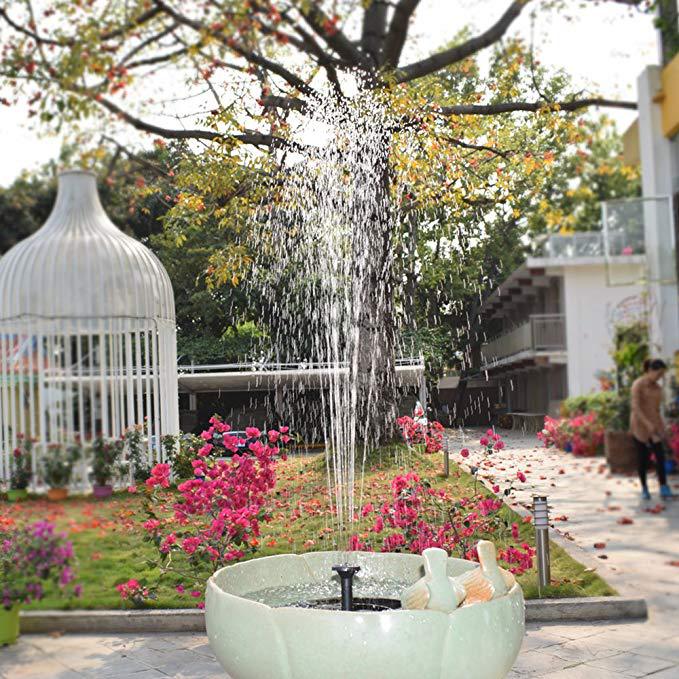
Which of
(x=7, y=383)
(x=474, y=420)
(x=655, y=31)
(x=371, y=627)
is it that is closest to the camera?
(x=371, y=627)

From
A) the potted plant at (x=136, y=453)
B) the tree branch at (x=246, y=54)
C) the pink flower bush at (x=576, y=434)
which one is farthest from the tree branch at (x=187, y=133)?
the pink flower bush at (x=576, y=434)

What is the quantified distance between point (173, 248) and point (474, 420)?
1.76 meters

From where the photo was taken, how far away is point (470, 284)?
4.41 m

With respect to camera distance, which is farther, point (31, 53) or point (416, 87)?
point (416, 87)

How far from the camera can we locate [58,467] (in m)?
3.44

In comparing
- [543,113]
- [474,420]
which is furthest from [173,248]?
[543,113]

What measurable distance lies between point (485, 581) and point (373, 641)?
1.36 ft

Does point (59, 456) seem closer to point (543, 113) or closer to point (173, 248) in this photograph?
point (173, 248)

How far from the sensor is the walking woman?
3.62 m

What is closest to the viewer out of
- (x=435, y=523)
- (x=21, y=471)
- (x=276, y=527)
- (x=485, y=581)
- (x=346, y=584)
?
(x=485, y=581)

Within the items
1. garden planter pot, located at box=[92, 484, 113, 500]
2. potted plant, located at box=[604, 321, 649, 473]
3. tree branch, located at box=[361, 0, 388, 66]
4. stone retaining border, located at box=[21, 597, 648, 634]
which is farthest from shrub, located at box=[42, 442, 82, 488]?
tree branch, located at box=[361, 0, 388, 66]

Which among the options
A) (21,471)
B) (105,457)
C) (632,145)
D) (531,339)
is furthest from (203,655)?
(632,145)

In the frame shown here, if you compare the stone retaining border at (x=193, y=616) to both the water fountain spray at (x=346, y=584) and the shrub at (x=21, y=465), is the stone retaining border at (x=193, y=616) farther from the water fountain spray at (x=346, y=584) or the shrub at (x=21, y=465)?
the water fountain spray at (x=346, y=584)

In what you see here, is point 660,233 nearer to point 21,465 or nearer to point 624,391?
point 624,391
